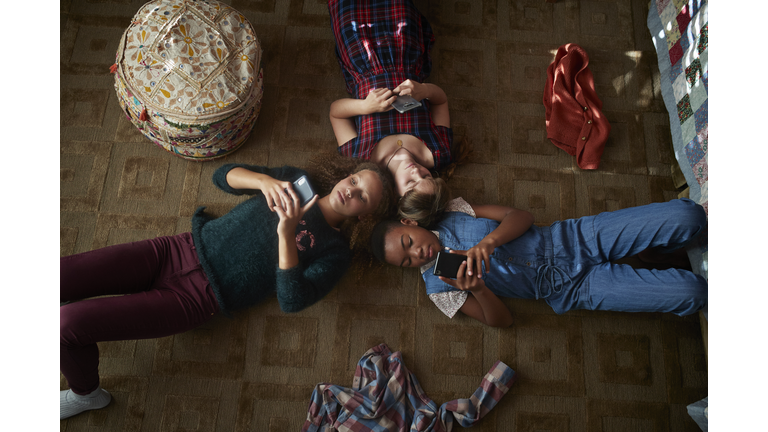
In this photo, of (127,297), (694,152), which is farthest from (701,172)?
(127,297)

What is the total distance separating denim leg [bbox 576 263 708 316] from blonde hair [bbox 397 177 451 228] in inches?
20.8

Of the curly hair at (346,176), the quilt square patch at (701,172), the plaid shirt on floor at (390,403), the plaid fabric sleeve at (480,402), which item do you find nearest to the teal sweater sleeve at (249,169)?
the curly hair at (346,176)

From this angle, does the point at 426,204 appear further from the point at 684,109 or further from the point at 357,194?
the point at 684,109

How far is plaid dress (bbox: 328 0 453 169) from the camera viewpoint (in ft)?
5.21

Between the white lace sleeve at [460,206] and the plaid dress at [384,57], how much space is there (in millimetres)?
151

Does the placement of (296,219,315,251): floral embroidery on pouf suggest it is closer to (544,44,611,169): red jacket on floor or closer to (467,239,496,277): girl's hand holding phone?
(467,239,496,277): girl's hand holding phone

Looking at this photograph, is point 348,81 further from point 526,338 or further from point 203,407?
point 203,407

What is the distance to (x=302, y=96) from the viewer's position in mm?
1739

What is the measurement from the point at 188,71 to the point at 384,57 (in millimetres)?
675

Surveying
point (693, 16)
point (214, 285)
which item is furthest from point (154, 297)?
point (693, 16)

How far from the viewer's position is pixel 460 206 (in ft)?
5.06

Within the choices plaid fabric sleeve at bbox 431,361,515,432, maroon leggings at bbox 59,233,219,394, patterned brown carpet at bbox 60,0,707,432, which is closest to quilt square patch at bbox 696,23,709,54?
patterned brown carpet at bbox 60,0,707,432

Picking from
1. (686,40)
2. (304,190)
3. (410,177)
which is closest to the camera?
(304,190)

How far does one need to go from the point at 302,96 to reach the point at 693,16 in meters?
1.41
